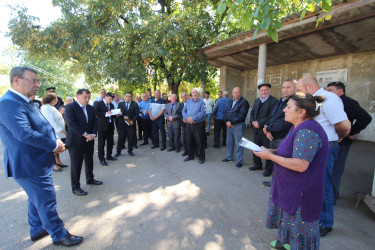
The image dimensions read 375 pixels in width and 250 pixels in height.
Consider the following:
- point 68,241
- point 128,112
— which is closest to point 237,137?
point 128,112

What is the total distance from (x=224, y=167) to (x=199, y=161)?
2.42 feet

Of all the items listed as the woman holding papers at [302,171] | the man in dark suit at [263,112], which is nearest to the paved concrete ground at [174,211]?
the woman holding papers at [302,171]

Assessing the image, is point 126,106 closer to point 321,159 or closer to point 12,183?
point 12,183

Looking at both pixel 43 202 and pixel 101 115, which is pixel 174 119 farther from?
pixel 43 202

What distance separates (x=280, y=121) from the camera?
354cm

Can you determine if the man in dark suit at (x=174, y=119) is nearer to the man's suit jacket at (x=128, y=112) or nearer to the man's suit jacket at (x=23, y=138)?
the man's suit jacket at (x=128, y=112)

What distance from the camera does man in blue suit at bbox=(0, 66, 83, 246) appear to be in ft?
6.09

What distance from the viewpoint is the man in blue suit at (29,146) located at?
1857 mm

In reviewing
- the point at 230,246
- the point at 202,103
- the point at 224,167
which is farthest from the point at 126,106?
the point at 230,246

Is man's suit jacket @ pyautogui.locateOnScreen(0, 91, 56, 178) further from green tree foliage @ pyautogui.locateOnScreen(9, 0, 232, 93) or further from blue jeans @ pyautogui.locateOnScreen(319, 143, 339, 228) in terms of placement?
green tree foliage @ pyautogui.locateOnScreen(9, 0, 232, 93)

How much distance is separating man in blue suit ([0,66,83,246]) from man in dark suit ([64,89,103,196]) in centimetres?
119

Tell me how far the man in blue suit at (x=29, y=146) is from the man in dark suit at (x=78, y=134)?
1.19 meters

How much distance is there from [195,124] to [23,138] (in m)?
3.79

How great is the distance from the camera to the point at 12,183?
394cm
